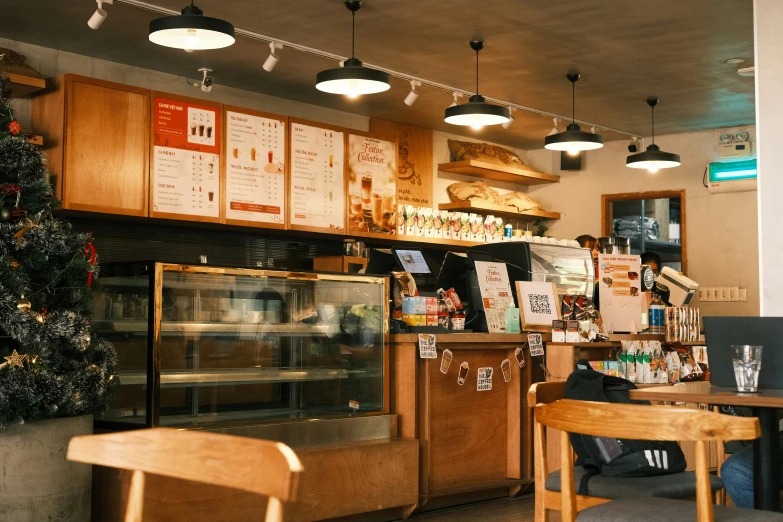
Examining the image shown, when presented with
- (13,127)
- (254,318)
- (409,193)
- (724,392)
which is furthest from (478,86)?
(724,392)

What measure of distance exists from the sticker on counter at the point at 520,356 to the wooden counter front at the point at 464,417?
0.02 m

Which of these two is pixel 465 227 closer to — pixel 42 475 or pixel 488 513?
pixel 488 513

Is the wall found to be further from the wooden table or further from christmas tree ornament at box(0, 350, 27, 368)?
christmas tree ornament at box(0, 350, 27, 368)

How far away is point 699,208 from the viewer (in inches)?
345

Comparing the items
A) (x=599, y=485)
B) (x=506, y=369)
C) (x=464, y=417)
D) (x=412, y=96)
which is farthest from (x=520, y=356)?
(x=599, y=485)

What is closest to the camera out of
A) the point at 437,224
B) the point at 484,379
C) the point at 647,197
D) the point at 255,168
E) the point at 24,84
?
the point at 484,379

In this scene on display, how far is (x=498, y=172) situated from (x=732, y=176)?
208cm

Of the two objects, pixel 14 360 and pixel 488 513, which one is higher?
pixel 14 360

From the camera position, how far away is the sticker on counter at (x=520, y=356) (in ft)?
17.6

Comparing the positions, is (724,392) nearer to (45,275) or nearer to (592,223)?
(45,275)

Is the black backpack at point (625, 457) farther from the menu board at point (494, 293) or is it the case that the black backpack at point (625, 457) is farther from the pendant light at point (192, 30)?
the pendant light at point (192, 30)

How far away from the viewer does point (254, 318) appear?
425 cm

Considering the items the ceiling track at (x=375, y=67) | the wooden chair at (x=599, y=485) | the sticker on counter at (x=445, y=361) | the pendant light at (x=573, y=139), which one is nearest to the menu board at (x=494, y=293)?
the sticker on counter at (x=445, y=361)

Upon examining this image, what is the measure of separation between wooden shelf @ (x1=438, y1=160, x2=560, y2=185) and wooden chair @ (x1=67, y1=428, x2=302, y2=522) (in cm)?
713
